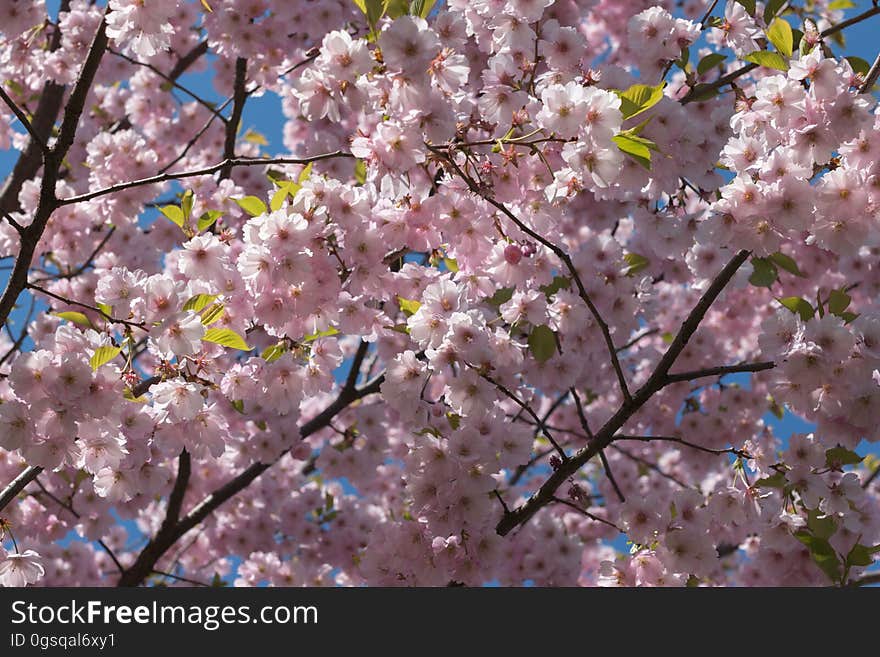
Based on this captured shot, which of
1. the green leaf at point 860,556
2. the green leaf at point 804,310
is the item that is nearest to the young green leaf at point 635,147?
the green leaf at point 804,310

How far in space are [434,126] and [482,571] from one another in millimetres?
1787

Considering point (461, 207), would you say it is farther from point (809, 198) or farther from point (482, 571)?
point (482, 571)

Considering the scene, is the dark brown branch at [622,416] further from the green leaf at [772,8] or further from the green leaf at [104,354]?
the green leaf at [104,354]

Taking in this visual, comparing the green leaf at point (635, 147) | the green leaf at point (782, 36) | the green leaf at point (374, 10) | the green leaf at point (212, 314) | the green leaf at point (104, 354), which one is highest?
the green leaf at point (782, 36)

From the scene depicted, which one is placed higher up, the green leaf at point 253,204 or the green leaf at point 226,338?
the green leaf at point 253,204

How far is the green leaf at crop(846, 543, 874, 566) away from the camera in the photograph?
3.27 metres

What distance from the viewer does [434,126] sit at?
262 cm

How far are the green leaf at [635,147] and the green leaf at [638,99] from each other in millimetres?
73

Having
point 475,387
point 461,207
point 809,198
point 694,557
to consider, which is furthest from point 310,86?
point 694,557

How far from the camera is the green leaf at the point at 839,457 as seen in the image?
3.27m

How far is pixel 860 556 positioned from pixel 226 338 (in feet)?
8.10

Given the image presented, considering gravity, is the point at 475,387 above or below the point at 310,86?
below

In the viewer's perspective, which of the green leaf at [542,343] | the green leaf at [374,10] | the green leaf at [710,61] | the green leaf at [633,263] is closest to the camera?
the green leaf at [374,10]

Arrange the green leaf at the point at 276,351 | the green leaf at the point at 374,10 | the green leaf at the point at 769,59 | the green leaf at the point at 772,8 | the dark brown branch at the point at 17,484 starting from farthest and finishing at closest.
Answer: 1. the green leaf at the point at 772,8
2. the green leaf at the point at 276,351
3. the dark brown branch at the point at 17,484
4. the green leaf at the point at 769,59
5. the green leaf at the point at 374,10
